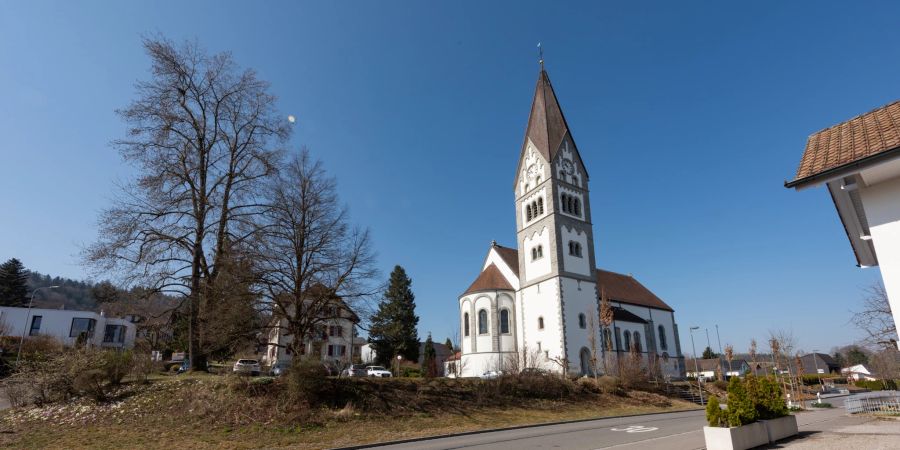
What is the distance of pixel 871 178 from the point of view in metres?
6.26

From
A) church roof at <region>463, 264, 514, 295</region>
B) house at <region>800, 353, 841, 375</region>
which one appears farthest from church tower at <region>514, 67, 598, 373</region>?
house at <region>800, 353, 841, 375</region>

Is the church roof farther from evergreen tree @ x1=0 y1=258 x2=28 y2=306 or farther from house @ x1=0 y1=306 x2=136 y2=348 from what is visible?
evergreen tree @ x1=0 y1=258 x2=28 y2=306

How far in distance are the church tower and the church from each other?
0.28 feet

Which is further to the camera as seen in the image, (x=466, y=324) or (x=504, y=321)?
(x=466, y=324)

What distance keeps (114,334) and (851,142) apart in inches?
3067

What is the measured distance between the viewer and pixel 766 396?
1211cm

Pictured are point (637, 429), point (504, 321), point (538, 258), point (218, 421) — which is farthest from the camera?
point (538, 258)

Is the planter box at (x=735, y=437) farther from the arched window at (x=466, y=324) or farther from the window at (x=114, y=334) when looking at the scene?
the window at (x=114, y=334)

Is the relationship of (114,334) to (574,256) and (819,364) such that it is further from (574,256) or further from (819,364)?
(819,364)

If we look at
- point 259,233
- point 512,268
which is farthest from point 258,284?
point 512,268

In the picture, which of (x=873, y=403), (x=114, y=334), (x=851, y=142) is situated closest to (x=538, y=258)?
(x=873, y=403)

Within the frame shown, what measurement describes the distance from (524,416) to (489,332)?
1666cm

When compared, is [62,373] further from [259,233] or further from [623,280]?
[623,280]

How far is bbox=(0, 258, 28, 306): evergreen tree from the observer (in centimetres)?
6131
